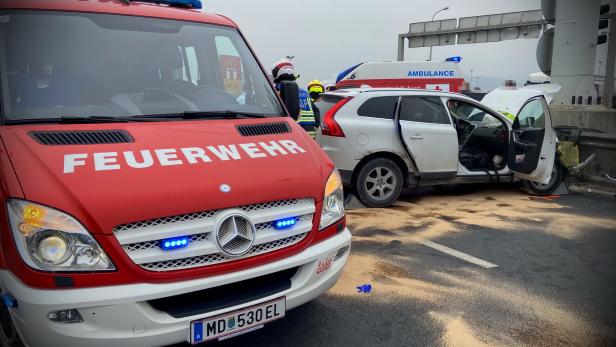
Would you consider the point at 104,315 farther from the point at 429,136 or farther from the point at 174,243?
the point at 429,136

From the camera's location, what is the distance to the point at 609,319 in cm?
343

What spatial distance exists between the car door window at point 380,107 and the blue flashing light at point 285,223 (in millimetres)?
3869

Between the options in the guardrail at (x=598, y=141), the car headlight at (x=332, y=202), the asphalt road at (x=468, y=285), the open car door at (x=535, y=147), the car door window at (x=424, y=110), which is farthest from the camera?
the guardrail at (x=598, y=141)

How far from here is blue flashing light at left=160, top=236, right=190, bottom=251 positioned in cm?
225

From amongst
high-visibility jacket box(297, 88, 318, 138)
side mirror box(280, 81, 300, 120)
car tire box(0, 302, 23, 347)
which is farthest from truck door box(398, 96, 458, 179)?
car tire box(0, 302, 23, 347)

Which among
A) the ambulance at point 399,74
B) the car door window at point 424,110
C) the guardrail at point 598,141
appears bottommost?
the guardrail at point 598,141

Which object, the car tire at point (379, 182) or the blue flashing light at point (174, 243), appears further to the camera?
the car tire at point (379, 182)

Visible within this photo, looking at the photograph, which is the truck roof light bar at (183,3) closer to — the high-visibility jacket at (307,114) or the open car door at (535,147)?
the high-visibility jacket at (307,114)

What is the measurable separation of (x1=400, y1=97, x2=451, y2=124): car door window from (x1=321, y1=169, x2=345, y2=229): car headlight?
3749 millimetres

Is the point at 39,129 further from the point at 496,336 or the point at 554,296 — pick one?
the point at 554,296

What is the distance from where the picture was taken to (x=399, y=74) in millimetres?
16078

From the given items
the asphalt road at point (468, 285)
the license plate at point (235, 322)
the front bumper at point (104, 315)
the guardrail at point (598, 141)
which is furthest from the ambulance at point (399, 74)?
the front bumper at point (104, 315)

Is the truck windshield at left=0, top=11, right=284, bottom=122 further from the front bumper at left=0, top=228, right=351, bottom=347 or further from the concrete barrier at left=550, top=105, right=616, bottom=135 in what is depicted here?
the concrete barrier at left=550, top=105, right=616, bottom=135

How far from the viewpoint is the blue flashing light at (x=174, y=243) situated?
7.38 feet
